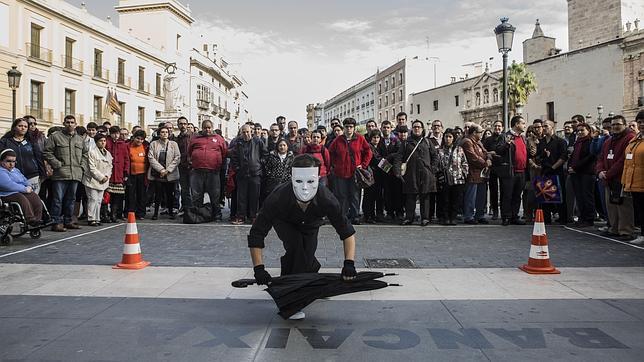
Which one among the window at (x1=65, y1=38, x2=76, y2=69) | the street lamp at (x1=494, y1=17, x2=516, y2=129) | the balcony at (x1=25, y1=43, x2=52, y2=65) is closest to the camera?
the street lamp at (x1=494, y1=17, x2=516, y2=129)

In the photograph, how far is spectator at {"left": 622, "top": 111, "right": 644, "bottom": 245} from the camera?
24.8ft

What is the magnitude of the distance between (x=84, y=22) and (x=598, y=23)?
42.5m

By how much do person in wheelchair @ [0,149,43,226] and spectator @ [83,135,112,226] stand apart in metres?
1.56

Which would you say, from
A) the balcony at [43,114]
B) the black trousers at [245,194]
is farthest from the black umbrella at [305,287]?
the balcony at [43,114]

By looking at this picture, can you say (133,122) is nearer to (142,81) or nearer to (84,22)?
(142,81)

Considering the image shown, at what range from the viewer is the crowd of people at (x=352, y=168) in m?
9.27

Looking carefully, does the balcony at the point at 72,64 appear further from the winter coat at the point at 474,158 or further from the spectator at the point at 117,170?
the winter coat at the point at 474,158

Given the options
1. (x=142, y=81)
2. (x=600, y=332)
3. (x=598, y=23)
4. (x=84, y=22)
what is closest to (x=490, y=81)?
(x=598, y=23)

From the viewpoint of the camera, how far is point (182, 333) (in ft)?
12.6

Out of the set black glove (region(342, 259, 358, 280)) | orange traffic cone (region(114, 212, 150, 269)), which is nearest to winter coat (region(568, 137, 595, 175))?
black glove (region(342, 259, 358, 280))

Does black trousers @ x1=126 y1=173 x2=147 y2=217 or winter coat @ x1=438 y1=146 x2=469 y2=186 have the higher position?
winter coat @ x1=438 y1=146 x2=469 y2=186

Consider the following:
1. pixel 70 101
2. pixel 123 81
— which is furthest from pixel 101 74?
pixel 70 101

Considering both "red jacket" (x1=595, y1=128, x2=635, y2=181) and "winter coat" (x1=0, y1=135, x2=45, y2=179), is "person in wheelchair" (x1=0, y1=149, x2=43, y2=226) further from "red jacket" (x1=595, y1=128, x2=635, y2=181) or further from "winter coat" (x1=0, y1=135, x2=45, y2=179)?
"red jacket" (x1=595, y1=128, x2=635, y2=181)

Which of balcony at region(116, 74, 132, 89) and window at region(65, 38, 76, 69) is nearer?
window at region(65, 38, 76, 69)
